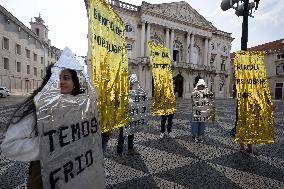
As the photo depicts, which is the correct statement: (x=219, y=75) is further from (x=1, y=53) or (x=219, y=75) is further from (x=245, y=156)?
(x=245, y=156)

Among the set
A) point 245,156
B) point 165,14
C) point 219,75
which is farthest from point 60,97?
point 219,75

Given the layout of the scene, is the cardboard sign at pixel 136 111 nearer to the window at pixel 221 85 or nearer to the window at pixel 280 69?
the window at pixel 221 85

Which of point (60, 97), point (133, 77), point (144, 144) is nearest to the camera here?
point (60, 97)

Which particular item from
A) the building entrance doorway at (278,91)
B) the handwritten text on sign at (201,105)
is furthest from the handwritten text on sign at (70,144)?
the building entrance doorway at (278,91)

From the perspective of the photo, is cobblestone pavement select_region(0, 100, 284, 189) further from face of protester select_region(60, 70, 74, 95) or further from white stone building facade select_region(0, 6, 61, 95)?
white stone building facade select_region(0, 6, 61, 95)

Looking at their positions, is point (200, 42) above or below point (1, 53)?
above

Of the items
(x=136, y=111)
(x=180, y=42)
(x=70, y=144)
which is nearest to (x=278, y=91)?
(x=180, y=42)

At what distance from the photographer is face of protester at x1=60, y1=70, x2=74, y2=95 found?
212 centimetres

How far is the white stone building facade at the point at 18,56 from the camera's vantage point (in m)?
29.9

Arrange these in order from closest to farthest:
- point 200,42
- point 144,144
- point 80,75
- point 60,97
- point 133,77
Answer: point 60,97 → point 80,75 → point 133,77 → point 144,144 → point 200,42

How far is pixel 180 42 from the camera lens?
40.2m

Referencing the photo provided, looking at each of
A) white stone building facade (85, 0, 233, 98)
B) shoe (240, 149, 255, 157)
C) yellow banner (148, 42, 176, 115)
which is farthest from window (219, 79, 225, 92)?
shoe (240, 149, 255, 157)

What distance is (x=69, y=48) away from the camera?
209 centimetres

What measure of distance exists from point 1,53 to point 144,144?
95.9 ft
